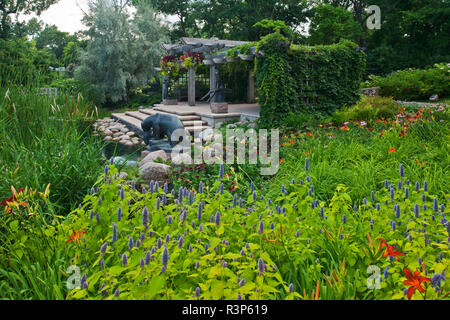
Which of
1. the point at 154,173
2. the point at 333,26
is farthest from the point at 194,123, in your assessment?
the point at 333,26

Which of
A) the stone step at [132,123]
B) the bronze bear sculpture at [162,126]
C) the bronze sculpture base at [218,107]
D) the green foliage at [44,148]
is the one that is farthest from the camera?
the stone step at [132,123]

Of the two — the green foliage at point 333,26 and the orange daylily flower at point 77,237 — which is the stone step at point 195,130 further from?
the green foliage at point 333,26

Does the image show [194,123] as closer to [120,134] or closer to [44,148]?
[120,134]

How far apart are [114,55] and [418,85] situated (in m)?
14.0

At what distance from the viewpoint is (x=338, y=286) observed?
5.53ft

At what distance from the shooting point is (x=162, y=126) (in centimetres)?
872

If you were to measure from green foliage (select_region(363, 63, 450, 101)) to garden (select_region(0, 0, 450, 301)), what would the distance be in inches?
255

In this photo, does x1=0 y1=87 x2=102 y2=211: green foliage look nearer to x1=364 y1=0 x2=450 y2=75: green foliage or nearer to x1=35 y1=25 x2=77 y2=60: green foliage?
x1=364 y1=0 x2=450 y2=75: green foliage

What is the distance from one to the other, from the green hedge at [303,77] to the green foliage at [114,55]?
11026 millimetres

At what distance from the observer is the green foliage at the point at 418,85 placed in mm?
14164

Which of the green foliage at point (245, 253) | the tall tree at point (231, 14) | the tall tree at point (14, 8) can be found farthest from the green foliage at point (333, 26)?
the green foliage at point (245, 253)

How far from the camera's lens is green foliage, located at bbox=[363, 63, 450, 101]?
1416cm
